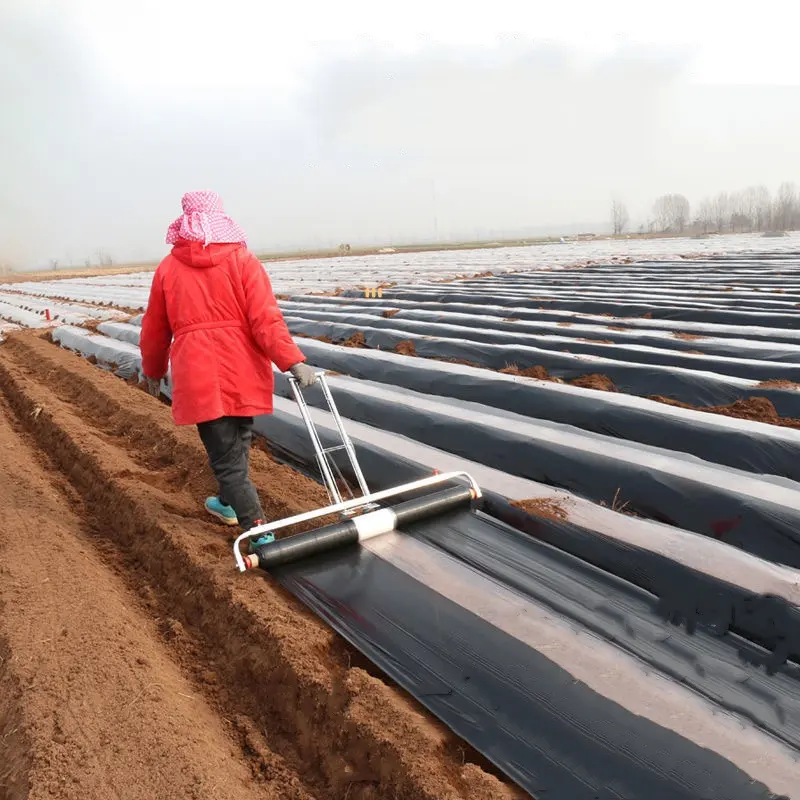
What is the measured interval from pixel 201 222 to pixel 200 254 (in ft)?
0.46

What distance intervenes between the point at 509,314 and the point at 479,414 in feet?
12.8

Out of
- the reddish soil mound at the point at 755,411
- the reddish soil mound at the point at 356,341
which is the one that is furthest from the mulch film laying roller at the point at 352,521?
the reddish soil mound at the point at 356,341

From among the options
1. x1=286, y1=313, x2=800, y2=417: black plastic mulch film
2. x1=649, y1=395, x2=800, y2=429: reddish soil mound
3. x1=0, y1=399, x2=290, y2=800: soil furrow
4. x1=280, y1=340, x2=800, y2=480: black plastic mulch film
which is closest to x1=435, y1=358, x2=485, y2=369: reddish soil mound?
x1=286, y1=313, x2=800, y2=417: black plastic mulch film

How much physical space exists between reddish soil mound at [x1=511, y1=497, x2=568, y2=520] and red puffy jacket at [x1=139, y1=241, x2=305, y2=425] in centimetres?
121

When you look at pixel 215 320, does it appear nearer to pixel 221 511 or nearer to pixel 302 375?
pixel 302 375

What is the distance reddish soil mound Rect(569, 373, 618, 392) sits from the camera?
4394 mm

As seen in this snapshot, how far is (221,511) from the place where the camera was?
129 inches

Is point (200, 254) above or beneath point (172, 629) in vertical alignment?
above

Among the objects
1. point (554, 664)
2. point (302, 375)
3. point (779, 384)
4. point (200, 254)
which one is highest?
point (200, 254)

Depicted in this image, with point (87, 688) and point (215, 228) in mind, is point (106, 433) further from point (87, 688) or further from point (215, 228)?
point (87, 688)

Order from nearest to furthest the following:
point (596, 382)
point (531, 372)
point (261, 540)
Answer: point (261, 540)
point (596, 382)
point (531, 372)

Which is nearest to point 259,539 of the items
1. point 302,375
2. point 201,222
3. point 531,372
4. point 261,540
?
point 261,540

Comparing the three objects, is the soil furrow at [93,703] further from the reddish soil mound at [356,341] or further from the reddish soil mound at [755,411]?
the reddish soil mound at [356,341]

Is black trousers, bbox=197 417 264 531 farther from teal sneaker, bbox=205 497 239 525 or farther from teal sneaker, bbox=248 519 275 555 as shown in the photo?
teal sneaker, bbox=205 497 239 525
